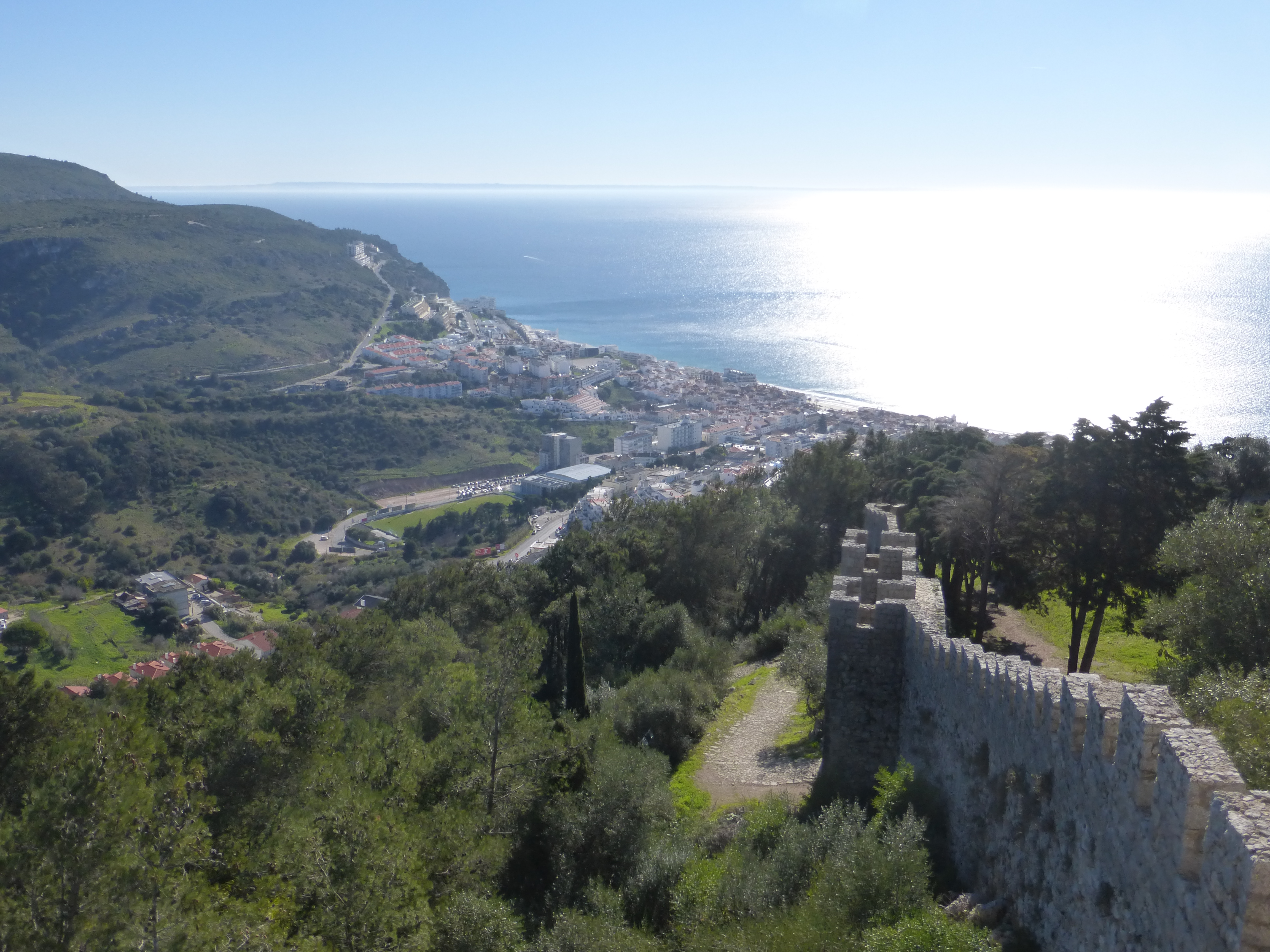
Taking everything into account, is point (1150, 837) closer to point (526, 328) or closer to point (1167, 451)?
point (1167, 451)

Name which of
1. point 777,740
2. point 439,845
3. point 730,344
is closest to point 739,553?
point 777,740

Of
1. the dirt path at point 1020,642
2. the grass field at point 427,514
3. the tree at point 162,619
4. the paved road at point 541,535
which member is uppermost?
the dirt path at point 1020,642

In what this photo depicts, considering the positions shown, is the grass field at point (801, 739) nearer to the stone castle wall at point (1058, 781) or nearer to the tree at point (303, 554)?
the stone castle wall at point (1058, 781)

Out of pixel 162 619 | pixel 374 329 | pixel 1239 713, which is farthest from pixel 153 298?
pixel 1239 713

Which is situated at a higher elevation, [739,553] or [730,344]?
[739,553]

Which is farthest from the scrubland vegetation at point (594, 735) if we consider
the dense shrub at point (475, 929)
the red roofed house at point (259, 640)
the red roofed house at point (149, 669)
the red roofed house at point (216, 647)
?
the red roofed house at point (259, 640)

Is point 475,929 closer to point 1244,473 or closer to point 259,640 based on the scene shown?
point 1244,473
